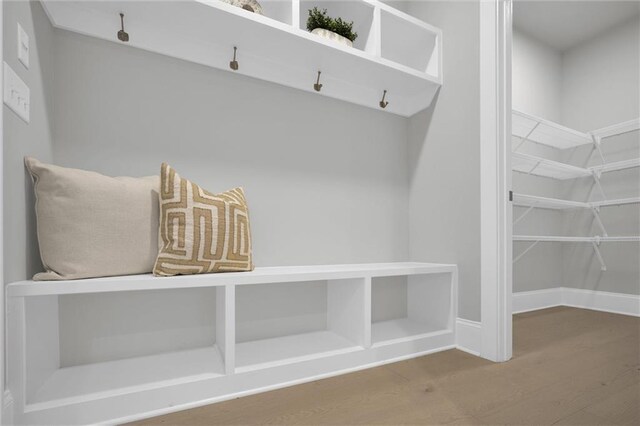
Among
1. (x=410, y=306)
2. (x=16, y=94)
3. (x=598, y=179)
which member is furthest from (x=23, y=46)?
(x=598, y=179)

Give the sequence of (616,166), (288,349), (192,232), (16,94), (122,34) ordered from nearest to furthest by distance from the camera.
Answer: (16,94) < (192,232) < (122,34) < (288,349) < (616,166)

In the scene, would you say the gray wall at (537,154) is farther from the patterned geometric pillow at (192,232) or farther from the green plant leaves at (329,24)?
the patterned geometric pillow at (192,232)

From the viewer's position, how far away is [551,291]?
282 cm

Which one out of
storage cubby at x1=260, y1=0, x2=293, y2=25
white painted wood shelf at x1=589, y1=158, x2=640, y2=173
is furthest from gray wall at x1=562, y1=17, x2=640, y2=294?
storage cubby at x1=260, y1=0, x2=293, y2=25

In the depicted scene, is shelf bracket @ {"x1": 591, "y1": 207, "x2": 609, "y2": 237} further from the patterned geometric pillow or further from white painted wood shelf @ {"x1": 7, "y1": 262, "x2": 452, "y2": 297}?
the patterned geometric pillow

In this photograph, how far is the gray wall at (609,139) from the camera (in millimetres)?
2566

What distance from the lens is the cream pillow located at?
1.02 meters

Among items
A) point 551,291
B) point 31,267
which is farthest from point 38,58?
point 551,291

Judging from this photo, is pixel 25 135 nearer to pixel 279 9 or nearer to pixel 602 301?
pixel 279 9

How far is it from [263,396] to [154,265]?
0.60 m

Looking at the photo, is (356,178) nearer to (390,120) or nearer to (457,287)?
(390,120)

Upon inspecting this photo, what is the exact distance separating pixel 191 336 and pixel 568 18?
11.5 feet

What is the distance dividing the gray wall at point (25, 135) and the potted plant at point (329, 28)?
3.43 feet

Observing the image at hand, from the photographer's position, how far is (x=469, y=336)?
5.34 ft
